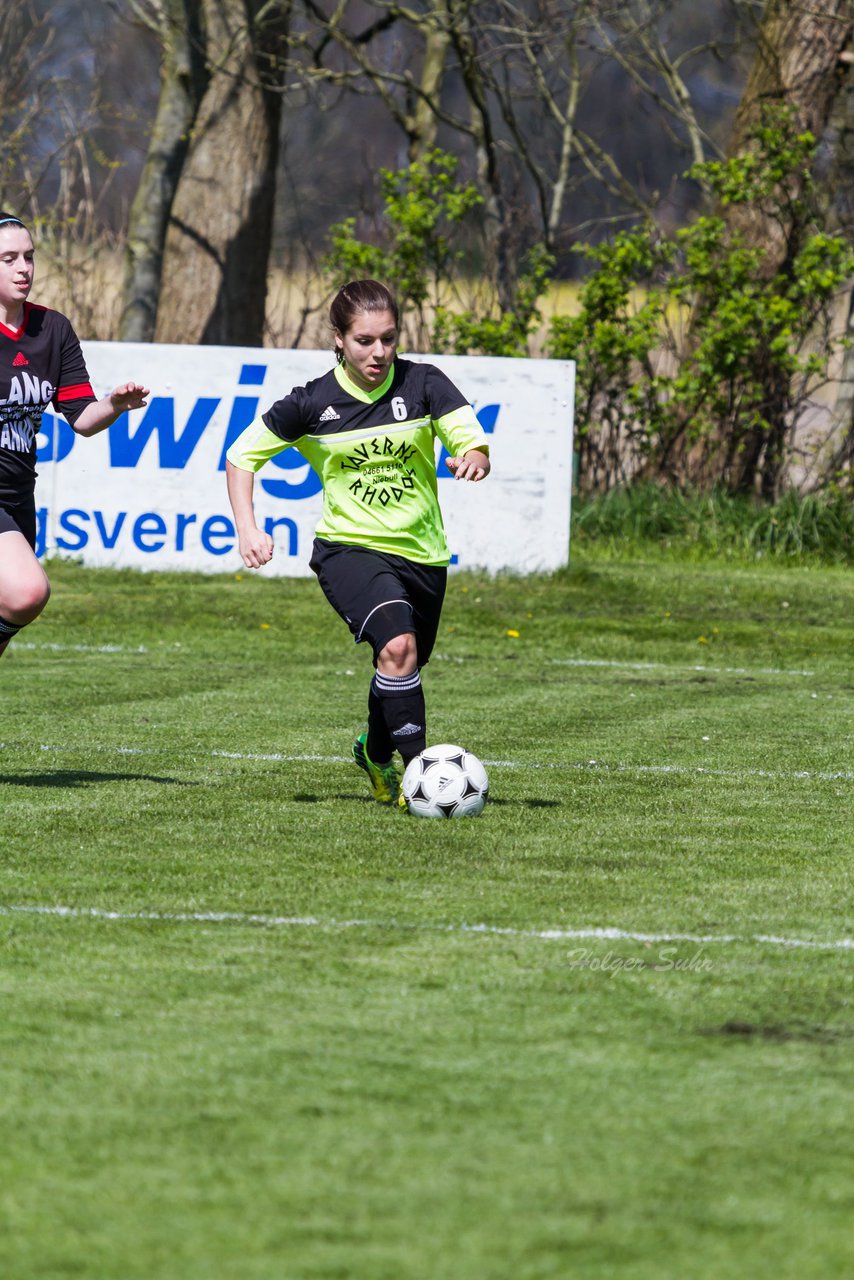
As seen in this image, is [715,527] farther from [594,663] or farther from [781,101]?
[594,663]

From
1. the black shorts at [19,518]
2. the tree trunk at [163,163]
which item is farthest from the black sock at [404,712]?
the tree trunk at [163,163]

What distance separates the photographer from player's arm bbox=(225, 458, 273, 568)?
235 inches

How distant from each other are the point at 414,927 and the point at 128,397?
2544 mm

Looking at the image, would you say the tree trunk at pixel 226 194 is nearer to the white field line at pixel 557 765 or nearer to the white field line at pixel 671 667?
the white field line at pixel 671 667

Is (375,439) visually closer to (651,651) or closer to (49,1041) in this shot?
(49,1041)

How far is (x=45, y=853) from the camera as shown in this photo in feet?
17.5

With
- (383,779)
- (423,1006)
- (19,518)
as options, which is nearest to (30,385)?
(19,518)

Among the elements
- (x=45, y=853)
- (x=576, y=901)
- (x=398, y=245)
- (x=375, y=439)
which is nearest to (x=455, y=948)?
(x=576, y=901)

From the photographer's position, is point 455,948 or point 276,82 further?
point 276,82

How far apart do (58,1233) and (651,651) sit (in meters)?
9.26

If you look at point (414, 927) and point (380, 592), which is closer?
point (414, 927)

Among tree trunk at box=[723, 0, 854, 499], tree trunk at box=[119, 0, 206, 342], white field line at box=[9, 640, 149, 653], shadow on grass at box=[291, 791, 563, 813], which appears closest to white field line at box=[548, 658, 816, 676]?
white field line at box=[9, 640, 149, 653]

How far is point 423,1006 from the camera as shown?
382cm

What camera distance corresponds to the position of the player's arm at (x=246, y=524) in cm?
598
